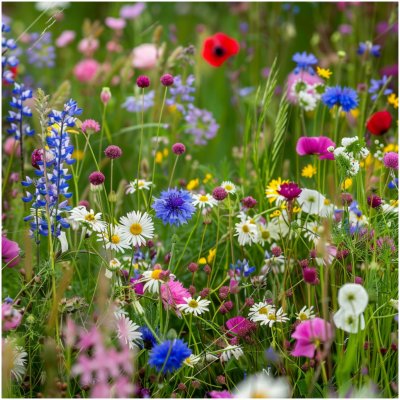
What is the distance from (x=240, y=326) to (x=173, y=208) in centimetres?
22

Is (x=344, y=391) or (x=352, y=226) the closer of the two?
(x=344, y=391)

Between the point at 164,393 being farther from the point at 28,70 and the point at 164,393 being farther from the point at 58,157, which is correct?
the point at 28,70

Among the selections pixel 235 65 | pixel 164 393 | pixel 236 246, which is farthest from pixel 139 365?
pixel 235 65

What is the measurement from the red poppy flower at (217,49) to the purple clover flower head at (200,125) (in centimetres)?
14

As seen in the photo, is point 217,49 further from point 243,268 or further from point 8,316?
point 8,316

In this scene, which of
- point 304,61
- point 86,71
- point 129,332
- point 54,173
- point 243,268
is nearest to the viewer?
point 129,332

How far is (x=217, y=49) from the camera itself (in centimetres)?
184

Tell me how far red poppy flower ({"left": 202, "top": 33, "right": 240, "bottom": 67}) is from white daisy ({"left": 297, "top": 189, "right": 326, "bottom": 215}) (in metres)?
0.71

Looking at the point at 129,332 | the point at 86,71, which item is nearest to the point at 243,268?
the point at 129,332

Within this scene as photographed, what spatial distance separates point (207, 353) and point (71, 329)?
0.36m

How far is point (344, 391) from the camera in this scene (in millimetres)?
923

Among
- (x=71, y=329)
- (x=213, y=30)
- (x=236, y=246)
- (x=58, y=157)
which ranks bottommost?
(x=71, y=329)

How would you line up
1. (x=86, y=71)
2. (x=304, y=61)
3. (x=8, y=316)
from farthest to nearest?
(x=86, y=71) → (x=304, y=61) → (x=8, y=316)

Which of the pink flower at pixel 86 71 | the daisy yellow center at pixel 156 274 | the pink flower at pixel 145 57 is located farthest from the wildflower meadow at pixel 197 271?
the pink flower at pixel 86 71
